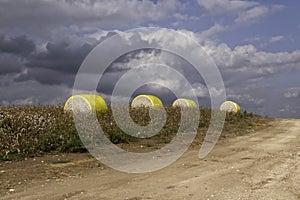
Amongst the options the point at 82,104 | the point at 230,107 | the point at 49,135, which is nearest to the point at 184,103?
the point at 230,107

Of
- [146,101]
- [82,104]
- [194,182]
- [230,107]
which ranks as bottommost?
[194,182]

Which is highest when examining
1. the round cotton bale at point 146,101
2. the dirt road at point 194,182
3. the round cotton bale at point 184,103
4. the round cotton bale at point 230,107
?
the round cotton bale at point 146,101

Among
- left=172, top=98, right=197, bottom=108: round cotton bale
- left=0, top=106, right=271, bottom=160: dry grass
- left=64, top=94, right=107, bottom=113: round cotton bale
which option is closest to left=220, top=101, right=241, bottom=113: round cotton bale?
left=172, top=98, right=197, bottom=108: round cotton bale

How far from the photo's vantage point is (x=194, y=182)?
8516 mm

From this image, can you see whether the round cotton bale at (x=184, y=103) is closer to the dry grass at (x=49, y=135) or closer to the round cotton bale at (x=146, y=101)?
the round cotton bale at (x=146, y=101)

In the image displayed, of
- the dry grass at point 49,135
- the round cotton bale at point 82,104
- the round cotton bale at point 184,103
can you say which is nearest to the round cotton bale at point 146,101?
the round cotton bale at point 184,103

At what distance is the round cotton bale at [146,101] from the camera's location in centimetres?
2447

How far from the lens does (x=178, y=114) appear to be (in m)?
22.9

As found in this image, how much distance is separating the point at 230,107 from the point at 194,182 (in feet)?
78.3

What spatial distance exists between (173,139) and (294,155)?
5.76 m

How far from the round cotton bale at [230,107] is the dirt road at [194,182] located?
63.1 ft

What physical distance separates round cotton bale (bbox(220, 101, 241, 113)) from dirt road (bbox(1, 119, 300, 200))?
1924 centimetres

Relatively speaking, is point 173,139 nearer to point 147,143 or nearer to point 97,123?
point 147,143

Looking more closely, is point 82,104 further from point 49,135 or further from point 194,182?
point 194,182
